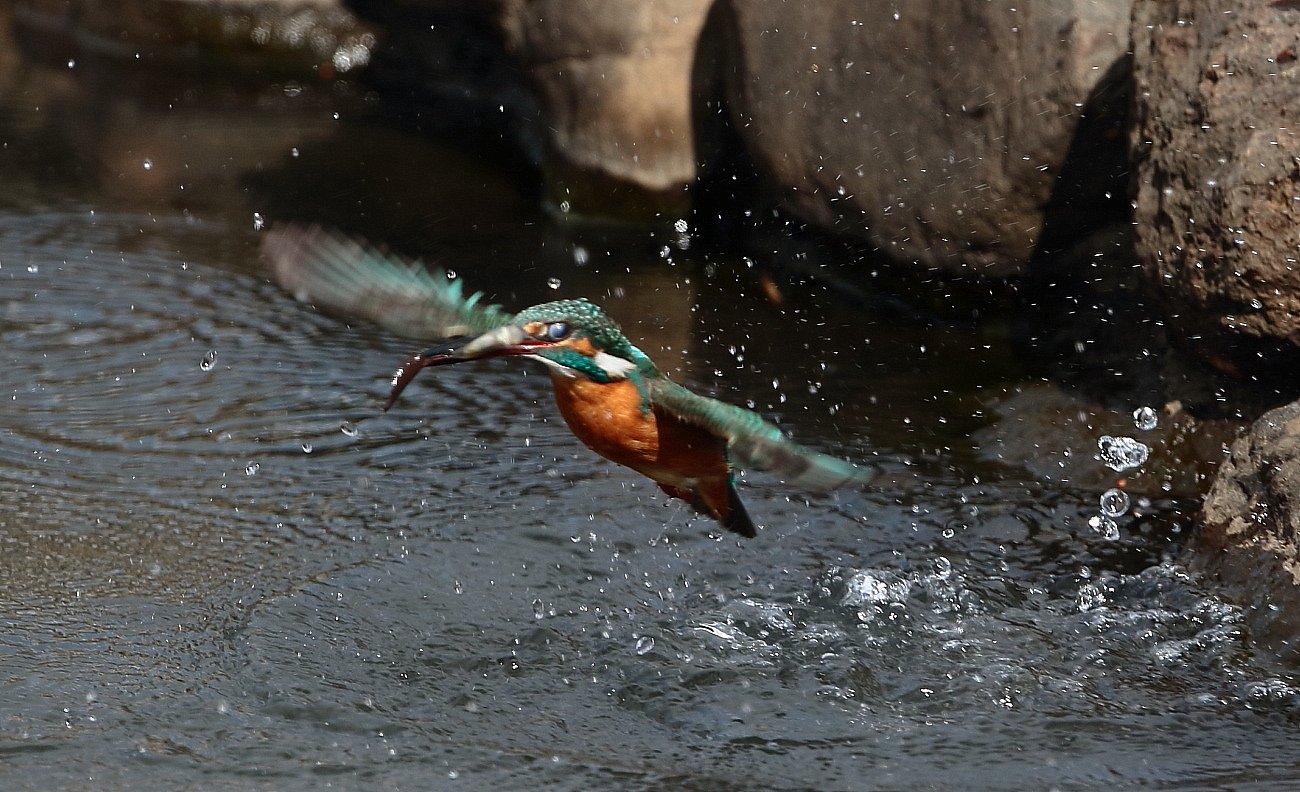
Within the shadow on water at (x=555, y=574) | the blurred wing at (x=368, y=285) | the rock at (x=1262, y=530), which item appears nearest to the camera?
the shadow on water at (x=555, y=574)

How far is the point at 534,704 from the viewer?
3258 millimetres

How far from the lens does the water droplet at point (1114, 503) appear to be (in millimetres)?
4262

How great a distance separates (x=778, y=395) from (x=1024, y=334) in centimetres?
110

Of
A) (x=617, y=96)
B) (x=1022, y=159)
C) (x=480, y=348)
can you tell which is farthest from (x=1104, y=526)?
(x=617, y=96)

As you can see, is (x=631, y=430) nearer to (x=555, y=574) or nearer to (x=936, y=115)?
(x=555, y=574)

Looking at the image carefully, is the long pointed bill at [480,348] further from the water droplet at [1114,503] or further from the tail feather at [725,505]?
the water droplet at [1114,503]

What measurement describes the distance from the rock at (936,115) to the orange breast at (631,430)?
2417 mm

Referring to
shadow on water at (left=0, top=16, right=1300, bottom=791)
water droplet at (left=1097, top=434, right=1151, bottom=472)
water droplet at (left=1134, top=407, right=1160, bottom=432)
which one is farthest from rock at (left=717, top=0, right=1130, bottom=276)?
water droplet at (left=1097, top=434, right=1151, bottom=472)

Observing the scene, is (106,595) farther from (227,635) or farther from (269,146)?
(269,146)

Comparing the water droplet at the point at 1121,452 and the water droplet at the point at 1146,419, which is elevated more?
the water droplet at the point at 1146,419

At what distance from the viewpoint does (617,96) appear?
6973 millimetres

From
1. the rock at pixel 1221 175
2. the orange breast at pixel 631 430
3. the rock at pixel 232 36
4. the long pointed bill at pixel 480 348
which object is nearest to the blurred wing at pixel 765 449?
the orange breast at pixel 631 430

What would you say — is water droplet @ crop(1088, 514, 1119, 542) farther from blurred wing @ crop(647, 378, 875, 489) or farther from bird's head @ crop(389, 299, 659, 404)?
bird's head @ crop(389, 299, 659, 404)

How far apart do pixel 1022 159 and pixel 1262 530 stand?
1.99 meters
